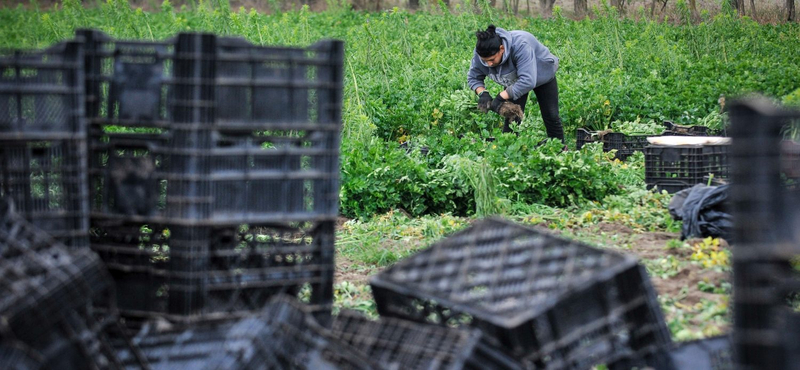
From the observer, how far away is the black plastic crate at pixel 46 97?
114 inches

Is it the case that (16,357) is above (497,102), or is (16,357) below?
below

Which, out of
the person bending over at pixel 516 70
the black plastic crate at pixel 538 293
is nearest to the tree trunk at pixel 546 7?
the person bending over at pixel 516 70

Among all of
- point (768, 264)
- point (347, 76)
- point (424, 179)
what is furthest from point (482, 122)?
point (768, 264)

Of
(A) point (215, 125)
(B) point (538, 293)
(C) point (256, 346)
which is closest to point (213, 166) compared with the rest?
(A) point (215, 125)

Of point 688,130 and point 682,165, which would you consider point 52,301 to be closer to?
point 682,165

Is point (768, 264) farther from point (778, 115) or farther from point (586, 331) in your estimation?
point (586, 331)

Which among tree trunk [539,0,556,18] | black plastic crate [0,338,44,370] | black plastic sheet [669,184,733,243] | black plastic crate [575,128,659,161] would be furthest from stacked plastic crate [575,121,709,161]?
tree trunk [539,0,556,18]

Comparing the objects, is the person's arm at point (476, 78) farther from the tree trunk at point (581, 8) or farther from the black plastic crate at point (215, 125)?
the tree trunk at point (581, 8)

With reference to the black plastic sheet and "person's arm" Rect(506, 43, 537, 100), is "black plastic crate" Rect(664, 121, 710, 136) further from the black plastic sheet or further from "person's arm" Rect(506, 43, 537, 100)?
the black plastic sheet

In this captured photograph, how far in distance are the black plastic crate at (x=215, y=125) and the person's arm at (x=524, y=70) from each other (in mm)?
5765

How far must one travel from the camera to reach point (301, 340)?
250 centimetres

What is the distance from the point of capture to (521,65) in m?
8.58

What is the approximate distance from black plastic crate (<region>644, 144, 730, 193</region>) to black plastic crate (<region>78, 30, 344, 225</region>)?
13.3 feet

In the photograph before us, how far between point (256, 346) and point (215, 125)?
2.91 ft
